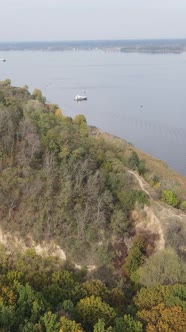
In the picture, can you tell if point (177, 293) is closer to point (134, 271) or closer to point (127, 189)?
point (134, 271)

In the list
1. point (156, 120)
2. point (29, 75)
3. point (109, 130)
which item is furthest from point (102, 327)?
point (29, 75)

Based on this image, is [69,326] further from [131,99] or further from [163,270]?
[131,99]

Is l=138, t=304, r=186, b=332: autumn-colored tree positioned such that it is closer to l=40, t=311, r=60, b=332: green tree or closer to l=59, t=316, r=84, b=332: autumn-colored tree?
l=59, t=316, r=84, b=332: autumn-colored tree

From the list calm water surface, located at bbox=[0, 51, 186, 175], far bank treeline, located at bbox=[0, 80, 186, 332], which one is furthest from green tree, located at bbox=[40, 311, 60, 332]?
calm water surface, located at bbox=[0, 51, 186, 175]

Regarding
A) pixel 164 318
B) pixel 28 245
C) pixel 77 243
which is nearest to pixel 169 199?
pixel 77 243

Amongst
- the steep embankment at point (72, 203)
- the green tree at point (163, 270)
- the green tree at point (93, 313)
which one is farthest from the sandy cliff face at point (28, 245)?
the green tree at point (93, 313)
